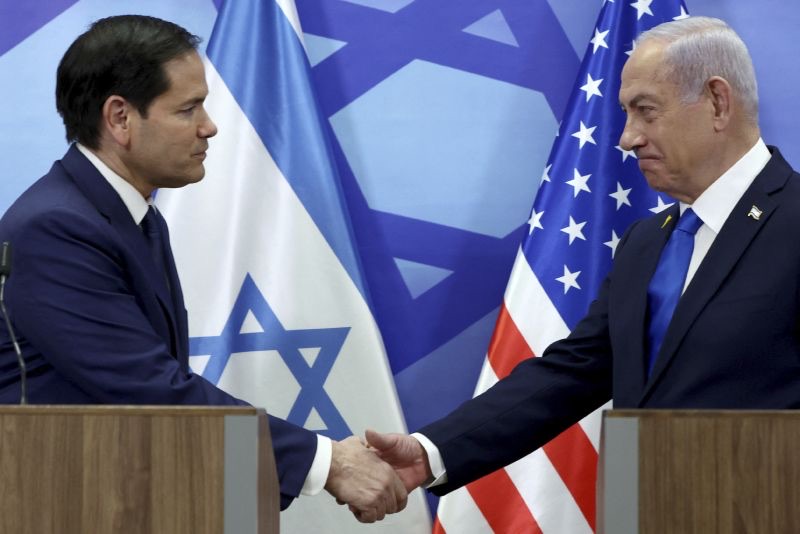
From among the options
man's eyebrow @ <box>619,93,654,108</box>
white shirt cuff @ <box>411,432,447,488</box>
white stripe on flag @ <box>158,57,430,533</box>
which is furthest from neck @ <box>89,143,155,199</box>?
man's eyebrow @ <box>619,93,654,108</box>

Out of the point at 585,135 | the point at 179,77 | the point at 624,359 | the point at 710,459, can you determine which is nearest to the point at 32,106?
the point at 179,77

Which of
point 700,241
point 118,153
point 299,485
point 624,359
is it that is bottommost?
point 299,485

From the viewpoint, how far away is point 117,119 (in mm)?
2998

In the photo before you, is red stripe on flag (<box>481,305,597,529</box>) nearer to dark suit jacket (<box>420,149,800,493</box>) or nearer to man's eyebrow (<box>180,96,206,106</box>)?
dark suit jacket (<box>420,149,800,493</box>)

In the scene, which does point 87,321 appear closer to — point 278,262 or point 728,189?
point 278,262

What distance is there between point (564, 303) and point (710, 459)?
1.74 meters

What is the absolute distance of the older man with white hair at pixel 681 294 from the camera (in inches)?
112

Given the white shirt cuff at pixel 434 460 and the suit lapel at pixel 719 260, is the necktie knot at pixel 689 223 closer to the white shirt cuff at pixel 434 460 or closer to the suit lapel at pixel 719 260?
the suit lapel at pixel 719 260

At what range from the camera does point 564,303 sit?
3844mm

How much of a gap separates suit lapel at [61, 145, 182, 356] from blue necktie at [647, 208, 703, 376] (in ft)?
3.67

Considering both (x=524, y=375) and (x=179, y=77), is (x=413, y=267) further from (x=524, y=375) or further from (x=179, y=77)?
(x=179, y=77)

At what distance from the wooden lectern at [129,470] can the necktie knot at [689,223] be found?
1.41 m

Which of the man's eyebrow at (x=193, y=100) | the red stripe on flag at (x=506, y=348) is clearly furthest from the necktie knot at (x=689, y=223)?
the man's eyebrow at (x=193, y=100)

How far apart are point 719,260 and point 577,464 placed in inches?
41.6
